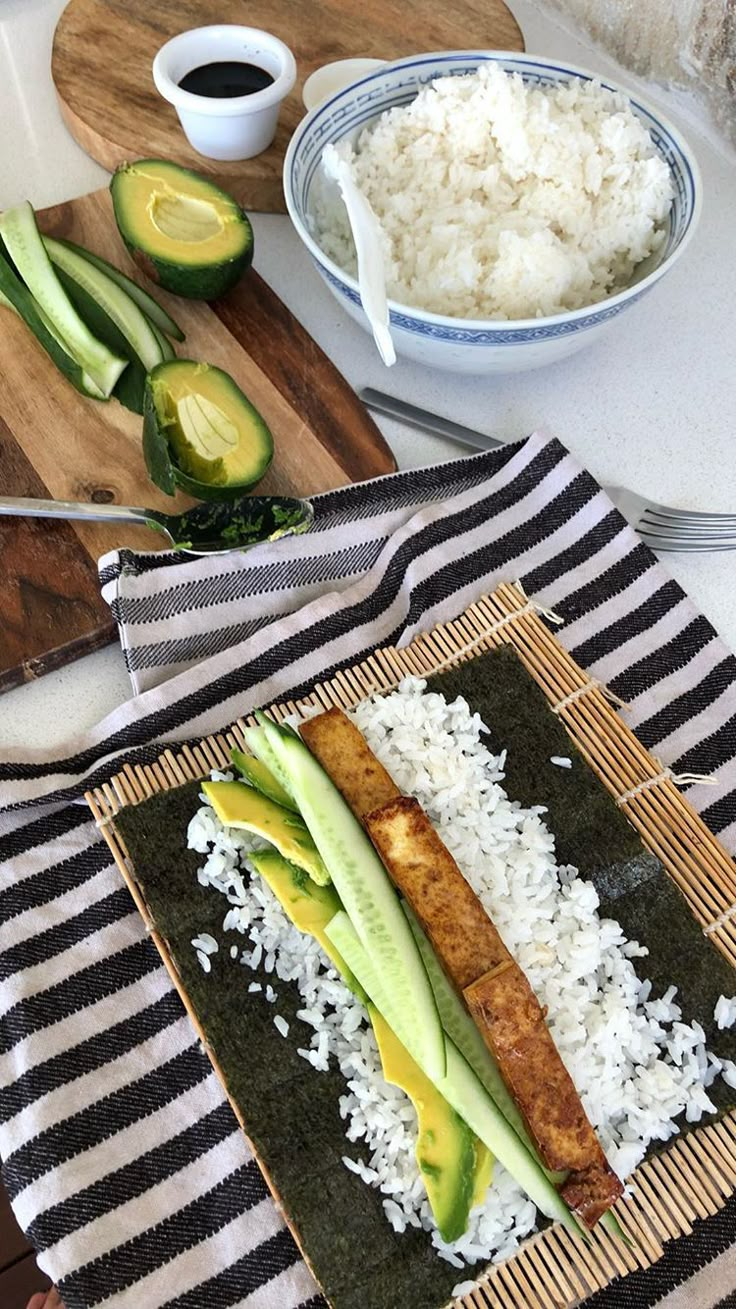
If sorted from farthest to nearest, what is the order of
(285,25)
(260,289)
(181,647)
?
1. (285,25)
2. (260,289)
3. (181,647)

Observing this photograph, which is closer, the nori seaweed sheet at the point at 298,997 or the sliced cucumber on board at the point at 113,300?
the nori seaweed sheet at the point at 298,997

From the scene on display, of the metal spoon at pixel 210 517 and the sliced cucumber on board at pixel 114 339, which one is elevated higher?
the sliced cucumber on board at pixel 114 339

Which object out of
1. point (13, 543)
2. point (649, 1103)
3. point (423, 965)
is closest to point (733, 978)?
point (649, 1103)

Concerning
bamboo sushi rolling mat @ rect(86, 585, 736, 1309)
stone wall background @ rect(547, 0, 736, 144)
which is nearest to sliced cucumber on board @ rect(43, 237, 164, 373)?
bamboo sushi rolling mat @ rect(86, 585, 736, 1309)

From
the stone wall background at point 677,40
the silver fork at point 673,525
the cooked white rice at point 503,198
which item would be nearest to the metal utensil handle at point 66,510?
the cooked white rice at point 503,198

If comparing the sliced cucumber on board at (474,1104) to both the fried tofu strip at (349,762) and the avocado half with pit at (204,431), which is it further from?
the avocado half with pit at (204,431)

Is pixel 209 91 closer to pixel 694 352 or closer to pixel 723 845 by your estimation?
pixel 694 352

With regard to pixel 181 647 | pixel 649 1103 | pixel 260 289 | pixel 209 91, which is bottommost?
pixel 649 1103

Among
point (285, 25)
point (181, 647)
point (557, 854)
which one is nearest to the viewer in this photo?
point (557, 854)
